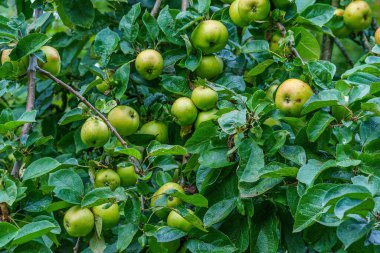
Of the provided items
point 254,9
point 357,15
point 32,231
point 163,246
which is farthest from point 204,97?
point 357,15

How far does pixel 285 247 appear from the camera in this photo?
1609 mm

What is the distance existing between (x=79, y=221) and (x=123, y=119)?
32cm

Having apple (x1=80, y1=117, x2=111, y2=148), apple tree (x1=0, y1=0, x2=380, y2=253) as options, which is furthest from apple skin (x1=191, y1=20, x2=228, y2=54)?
apple (x1=80, y1=117, x2=111, y2=148)

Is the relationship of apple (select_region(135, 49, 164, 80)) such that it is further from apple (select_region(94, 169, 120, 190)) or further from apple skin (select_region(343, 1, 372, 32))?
apple skin (select_region(343, 1, 372, 32))

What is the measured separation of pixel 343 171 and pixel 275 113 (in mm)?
238

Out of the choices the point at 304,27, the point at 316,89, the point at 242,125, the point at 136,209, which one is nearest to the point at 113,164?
the point at 136,209

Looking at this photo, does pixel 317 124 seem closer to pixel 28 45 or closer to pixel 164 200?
pixel 164 200

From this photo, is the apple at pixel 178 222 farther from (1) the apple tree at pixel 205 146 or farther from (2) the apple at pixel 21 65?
(2) the apple at pixel 21 65

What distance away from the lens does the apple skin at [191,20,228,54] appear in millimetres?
1725

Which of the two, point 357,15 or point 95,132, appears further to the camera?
point 357,15

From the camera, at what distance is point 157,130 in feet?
5.88

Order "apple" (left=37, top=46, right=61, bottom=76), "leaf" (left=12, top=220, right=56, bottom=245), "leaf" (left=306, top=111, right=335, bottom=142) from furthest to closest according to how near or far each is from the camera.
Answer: "apple" (left=37, top=46, right=61, bottom=76) < "leaf" (left=306, top=111, right=335, bottom=142) < "leaf" (left=12, top=220, right=56, bottom=245)

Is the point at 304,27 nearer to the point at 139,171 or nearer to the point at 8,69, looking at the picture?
the point at 139,171

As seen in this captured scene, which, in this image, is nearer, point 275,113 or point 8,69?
point 275,113
